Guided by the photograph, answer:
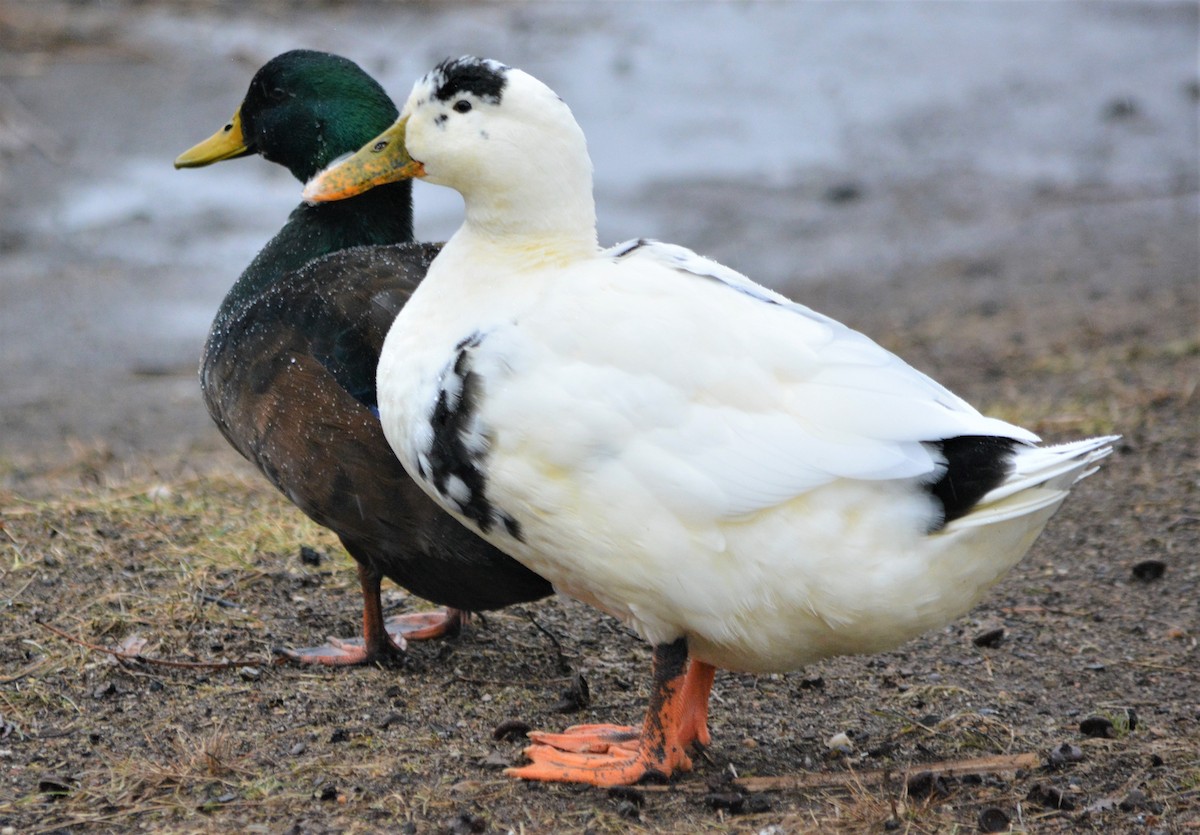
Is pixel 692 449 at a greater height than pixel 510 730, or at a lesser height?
greater

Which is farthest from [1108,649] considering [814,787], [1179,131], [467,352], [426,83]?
[1179,131]

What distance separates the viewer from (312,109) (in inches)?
182

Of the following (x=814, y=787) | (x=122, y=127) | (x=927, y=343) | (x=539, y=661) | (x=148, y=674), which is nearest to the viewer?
(x=814, y=787)

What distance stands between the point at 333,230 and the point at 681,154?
6.54 meters

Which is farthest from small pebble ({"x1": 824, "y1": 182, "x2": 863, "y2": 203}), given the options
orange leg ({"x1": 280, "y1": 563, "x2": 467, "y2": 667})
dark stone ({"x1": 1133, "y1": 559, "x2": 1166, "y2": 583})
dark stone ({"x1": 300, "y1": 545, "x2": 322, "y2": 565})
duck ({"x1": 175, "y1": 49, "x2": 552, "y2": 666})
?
orange leg ({"x1": 280, "y1": 563, "x2": 467, "y2": 667})

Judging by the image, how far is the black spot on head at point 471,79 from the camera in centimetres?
326

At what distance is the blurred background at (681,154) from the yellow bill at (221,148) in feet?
5.87

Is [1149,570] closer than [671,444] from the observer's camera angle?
No

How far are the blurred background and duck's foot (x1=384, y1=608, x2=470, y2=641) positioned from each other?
2309 millimetres

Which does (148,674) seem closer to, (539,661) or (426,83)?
(539,661)

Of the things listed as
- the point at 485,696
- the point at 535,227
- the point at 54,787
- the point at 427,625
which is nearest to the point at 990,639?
the point at 485,696

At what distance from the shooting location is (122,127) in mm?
10664

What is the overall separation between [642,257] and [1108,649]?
1831mm

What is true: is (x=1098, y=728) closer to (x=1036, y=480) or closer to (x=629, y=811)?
(x=1036, y=480)
